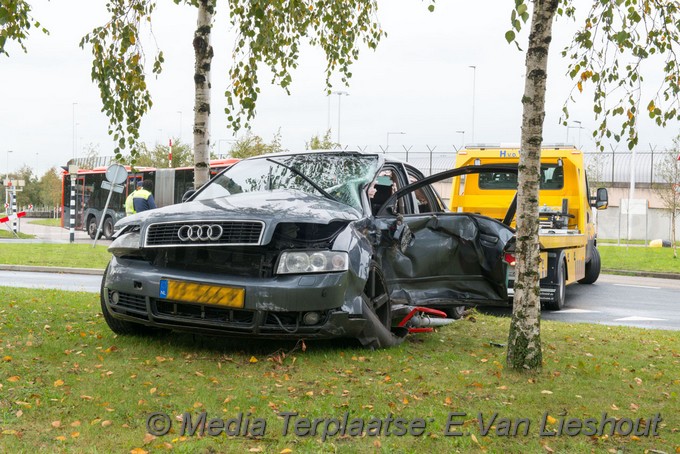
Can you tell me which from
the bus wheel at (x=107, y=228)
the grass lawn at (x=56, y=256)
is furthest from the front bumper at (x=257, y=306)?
the bus wheel at (x=107, y=228)

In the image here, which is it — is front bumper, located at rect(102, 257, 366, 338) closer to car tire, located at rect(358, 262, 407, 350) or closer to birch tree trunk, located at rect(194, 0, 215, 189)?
car tire, located at rect(358, 262, 407, 350)

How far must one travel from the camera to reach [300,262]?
5.28m

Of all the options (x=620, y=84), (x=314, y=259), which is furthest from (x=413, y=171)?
(x=314, y=259)

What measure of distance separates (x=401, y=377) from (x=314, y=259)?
1016mm

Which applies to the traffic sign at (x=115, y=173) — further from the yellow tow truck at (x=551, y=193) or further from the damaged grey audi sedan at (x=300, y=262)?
the damaged grey audi sedan at (x=300, y=262)

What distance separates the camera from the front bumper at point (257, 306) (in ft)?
17.0

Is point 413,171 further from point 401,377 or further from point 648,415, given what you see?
point 648,415

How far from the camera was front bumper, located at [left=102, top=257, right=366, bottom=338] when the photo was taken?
518 cm

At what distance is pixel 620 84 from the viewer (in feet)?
23.2

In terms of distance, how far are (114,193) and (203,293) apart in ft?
94.9

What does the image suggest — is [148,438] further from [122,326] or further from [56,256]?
[56,256]

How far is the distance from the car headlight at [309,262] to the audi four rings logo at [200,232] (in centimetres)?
49

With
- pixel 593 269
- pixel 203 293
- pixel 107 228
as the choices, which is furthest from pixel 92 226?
pixel 203 293

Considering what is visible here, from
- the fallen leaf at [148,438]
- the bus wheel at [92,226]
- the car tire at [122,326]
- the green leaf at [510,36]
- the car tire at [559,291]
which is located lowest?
the bus wheel at [92,226]
